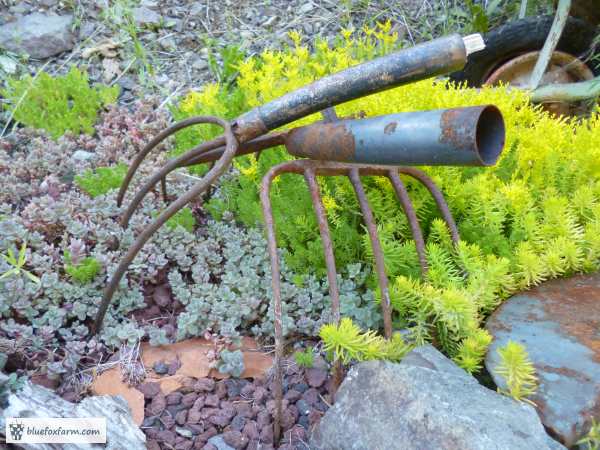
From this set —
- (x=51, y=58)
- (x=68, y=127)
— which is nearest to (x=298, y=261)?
(x=68, y=127)

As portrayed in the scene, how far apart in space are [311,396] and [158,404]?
1.54 feet

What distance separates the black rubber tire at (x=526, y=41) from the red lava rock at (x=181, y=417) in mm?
2806

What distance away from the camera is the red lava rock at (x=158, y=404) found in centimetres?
178

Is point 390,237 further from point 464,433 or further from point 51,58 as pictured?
point 51,58

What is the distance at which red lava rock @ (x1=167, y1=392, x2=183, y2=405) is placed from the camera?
1824 millimetres

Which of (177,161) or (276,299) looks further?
(177,161)

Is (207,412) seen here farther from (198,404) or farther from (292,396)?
(292,396)

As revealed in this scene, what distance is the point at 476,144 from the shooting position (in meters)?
1.31

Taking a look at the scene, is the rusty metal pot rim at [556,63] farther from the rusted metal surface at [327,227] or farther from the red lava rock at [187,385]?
the red lava rock at [187,385]

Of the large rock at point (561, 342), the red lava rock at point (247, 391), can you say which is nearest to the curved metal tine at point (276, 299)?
the red lava rock at point (247, 391)

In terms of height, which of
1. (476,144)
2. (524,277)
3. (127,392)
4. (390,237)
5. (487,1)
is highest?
(487,1)

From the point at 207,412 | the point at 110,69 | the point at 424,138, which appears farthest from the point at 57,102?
the point at 424,138

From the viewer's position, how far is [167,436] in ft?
5.59

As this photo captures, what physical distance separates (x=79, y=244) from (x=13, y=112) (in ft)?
4.63
